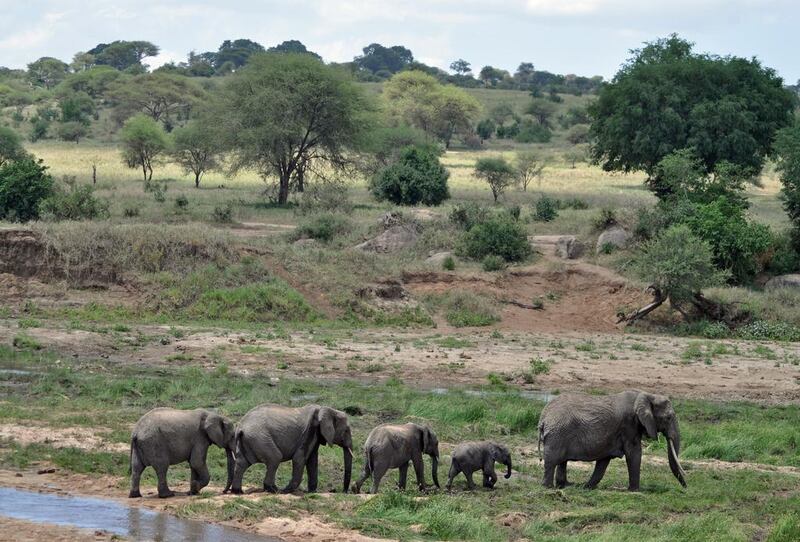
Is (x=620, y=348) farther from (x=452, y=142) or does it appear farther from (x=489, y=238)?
(x=452, y=142)

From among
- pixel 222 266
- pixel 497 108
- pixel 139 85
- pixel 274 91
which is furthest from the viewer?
pixel 497 108

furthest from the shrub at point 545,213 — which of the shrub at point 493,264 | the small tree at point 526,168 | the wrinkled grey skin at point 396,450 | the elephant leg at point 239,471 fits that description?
the elephant leg at point 239,471

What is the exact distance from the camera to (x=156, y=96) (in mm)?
91188

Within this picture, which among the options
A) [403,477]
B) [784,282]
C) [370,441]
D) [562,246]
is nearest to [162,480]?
[370,441]

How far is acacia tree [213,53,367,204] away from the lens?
167 ft

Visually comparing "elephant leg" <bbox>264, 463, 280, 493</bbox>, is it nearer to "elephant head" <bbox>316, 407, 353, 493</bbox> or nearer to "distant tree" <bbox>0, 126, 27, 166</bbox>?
"elephant head" <bbox>316, 407, 353, 493</bbox>

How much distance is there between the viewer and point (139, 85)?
303 ft

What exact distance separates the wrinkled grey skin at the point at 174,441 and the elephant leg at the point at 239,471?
0.52 feet

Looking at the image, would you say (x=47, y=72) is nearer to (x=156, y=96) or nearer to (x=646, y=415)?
(x=156, y=96)

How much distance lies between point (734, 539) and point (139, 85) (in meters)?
84.6

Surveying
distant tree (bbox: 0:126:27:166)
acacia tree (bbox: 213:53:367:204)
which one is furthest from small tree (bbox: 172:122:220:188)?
distant tree (bbox: 0:126:27:166)

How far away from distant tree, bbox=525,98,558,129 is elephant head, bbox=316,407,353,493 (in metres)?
97.2

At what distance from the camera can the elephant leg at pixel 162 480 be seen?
14.0m

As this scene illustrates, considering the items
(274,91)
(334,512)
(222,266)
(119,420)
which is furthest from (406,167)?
(334,512)
